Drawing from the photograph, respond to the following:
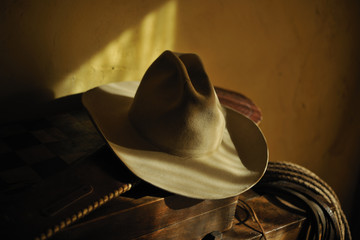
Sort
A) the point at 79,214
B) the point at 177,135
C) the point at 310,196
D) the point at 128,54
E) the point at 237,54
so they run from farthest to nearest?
1. the point at 237,54
2. the point at 128,54
3. the point at 310,196
4. the point at 177,135
5. the point at 79,214

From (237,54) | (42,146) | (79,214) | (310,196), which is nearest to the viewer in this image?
(79,214)

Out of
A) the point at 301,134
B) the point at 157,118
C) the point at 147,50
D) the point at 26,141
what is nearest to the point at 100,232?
the point at 157,118

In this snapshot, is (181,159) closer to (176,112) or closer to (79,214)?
(176,112)

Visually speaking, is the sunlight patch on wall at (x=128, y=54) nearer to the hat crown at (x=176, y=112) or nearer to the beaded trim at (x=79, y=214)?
the hat crown at (x=176, y=112)

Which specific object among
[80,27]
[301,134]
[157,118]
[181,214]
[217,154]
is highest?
[80,27]

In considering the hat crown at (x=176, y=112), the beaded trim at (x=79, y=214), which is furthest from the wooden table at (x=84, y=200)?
the hat crown at (x=176, y=112)

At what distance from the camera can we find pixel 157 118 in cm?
70

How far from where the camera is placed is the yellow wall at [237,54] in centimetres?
99

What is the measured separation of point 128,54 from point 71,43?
0.22 metres

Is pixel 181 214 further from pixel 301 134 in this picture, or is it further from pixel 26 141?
pixel 301 134

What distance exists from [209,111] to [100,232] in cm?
34

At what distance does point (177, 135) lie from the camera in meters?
0.69

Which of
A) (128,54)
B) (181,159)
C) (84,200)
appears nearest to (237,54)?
(128,54)

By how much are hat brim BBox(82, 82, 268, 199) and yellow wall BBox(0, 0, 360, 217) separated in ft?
0.90
